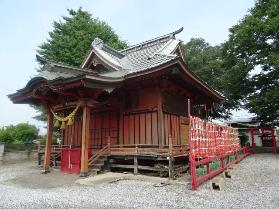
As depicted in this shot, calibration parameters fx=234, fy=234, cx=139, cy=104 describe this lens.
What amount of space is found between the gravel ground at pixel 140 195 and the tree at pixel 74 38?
53.8 ft

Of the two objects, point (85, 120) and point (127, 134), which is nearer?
point (85, 120)

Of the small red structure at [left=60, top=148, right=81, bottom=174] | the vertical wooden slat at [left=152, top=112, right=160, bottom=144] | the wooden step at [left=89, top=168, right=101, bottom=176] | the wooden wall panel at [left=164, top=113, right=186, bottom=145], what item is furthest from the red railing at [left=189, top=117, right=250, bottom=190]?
the small red structure at [left=60, top=148, right=81, bottom=174]

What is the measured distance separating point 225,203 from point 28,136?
76.9 ft

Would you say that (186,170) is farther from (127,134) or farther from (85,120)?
(85,120)

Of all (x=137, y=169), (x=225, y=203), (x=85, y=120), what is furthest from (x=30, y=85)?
(x=225, y=203)

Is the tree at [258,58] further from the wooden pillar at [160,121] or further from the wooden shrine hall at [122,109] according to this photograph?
the wooden pillar at [160,121]

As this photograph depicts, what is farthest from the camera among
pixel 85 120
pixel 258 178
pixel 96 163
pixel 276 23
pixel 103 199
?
pixel 276 23

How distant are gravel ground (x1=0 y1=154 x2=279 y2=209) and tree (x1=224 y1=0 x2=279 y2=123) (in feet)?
35.2

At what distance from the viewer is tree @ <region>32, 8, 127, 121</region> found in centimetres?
2319

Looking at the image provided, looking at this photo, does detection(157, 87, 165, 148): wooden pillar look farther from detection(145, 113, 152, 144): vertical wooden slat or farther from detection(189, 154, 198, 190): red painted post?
detection(189, 154, 198, 190): red painted post

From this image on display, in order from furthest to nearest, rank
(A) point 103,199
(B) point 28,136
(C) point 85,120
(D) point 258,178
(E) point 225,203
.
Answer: (B) point 28,136, (C) point 85,120, (D) point 258,178, (A) point 103,199, (E) point 225,203

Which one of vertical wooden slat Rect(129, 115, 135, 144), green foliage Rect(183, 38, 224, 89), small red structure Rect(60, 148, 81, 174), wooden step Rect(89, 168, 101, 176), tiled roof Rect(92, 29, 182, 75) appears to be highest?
green foliage Rect(183, 38, 224, 89)

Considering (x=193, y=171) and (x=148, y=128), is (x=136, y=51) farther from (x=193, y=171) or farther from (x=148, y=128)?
(x=193, y=171)

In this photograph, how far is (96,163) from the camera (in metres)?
10.9
